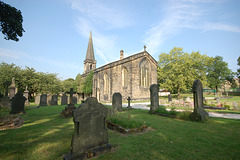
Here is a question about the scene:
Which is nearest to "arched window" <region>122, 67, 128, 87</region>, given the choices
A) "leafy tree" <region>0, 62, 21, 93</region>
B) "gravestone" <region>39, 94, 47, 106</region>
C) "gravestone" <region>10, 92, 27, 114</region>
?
"gravestone" <region>39, 94, 47, 106</region>

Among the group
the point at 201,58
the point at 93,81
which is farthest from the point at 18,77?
the point at 201,58

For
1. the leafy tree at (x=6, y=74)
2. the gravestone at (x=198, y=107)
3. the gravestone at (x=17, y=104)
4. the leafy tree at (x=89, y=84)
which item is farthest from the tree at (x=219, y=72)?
the leafy tree at (x=6, y=74)

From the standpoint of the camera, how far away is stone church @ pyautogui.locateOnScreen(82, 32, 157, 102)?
2131 cm

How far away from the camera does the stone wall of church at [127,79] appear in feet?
69.6

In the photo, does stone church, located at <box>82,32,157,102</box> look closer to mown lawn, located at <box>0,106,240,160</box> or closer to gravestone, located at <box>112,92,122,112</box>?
gravestone, located at <box>112,92,122,112</box>

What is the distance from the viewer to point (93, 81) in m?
31.8

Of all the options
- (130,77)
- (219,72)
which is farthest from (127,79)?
(219,72)

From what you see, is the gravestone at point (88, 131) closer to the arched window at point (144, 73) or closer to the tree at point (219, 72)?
the arched window at point (144, 73)

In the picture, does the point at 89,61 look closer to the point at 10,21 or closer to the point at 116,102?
the point at 116,102

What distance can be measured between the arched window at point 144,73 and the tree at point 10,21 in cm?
1903

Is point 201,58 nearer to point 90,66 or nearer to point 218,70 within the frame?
point 218,70

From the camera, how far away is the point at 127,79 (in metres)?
22.8

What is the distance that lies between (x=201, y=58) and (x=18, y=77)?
41.5 metres

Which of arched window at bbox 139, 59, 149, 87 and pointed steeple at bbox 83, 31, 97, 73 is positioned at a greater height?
pointed steeple at bbox 83, 31, 97, 73
